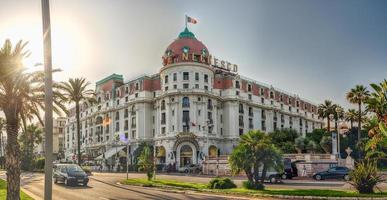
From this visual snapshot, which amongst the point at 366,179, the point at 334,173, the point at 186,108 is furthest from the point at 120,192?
the point at 186,108

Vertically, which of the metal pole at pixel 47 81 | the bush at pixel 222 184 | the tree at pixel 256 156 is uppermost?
the metal pole at pixel 47 81

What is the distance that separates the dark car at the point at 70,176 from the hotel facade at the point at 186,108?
30.7 metres

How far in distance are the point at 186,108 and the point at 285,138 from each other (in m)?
21.7

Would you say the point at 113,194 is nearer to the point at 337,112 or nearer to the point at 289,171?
the point at 289,171

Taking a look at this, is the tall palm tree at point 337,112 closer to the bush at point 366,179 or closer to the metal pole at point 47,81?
the bush at point 366,179

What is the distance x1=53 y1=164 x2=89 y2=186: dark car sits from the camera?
106 ft

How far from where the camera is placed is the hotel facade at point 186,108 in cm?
7412

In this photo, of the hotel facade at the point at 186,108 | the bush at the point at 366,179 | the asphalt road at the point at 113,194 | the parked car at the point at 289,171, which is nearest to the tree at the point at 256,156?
A: the asphalt road at the point at 113,194

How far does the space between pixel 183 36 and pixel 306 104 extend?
5132cm

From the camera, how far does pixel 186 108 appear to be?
74688mm

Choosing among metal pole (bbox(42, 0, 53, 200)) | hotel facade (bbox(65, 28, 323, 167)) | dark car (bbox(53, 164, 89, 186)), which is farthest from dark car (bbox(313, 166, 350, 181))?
metal pole (bbox(42, 0, 53, 200))

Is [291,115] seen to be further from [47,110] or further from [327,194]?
[47,110]

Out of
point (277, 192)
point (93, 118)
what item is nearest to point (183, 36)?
point (93, 118)

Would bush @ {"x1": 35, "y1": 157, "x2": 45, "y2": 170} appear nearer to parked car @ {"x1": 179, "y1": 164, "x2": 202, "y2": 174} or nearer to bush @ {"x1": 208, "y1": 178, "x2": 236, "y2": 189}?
parked car @ {"x1": 179, "y1": 164, "x2": 202, "y2": 174}
